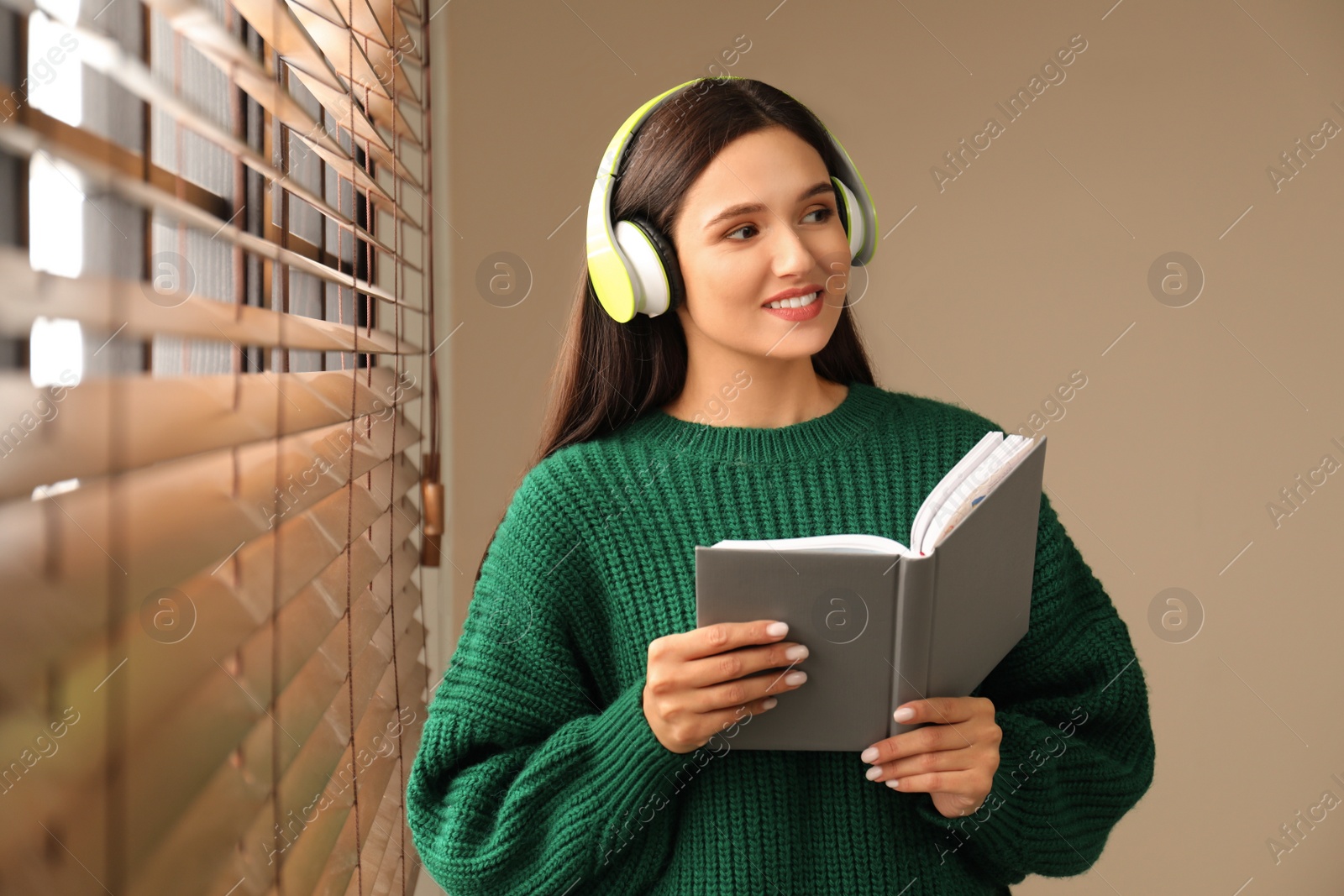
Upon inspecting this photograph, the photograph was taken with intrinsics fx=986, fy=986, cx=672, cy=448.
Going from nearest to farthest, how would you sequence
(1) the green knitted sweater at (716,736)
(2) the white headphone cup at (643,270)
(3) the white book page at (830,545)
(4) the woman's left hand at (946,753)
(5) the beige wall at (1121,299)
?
1. (3) the white book page at (830,545)
2. (4) the woman's left hand at (946,753)
3. (1) the green knitted sweater at (716,736)
4. (2) the white headphone cup at (643,270)
5. (5) the beige wall at (1121,299)

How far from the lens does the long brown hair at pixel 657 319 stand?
A: 1.13m

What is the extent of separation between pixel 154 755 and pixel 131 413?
0.22 m

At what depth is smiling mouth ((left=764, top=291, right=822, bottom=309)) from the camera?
1.10 m

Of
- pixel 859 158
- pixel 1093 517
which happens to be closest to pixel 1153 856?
pixel 1093 517

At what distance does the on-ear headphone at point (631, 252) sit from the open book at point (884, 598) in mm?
369

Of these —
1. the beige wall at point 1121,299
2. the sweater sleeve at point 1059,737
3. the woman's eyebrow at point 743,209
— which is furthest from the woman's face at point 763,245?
the beige wall at point 1121,299

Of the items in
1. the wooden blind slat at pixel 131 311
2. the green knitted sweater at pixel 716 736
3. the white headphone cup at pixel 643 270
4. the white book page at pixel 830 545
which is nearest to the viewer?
the wooden blind slat at pixel 131 311

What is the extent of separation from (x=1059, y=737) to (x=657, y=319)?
0.68m

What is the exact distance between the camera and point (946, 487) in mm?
908

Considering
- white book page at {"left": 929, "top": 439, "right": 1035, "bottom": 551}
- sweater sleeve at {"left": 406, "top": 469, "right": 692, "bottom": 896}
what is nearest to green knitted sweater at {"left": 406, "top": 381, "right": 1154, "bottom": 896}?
sweater sleeve at {"left": 406, "top": 469, "right": 692, "bottom": 896}

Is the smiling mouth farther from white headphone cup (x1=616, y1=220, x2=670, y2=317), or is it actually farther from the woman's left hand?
the woman's left hand

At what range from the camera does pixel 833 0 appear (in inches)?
95.0

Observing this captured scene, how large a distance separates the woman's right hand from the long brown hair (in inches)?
14.4

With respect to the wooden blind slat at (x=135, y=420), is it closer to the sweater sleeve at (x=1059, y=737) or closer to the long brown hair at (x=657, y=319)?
the long brown hair at (x=657, y=319)
